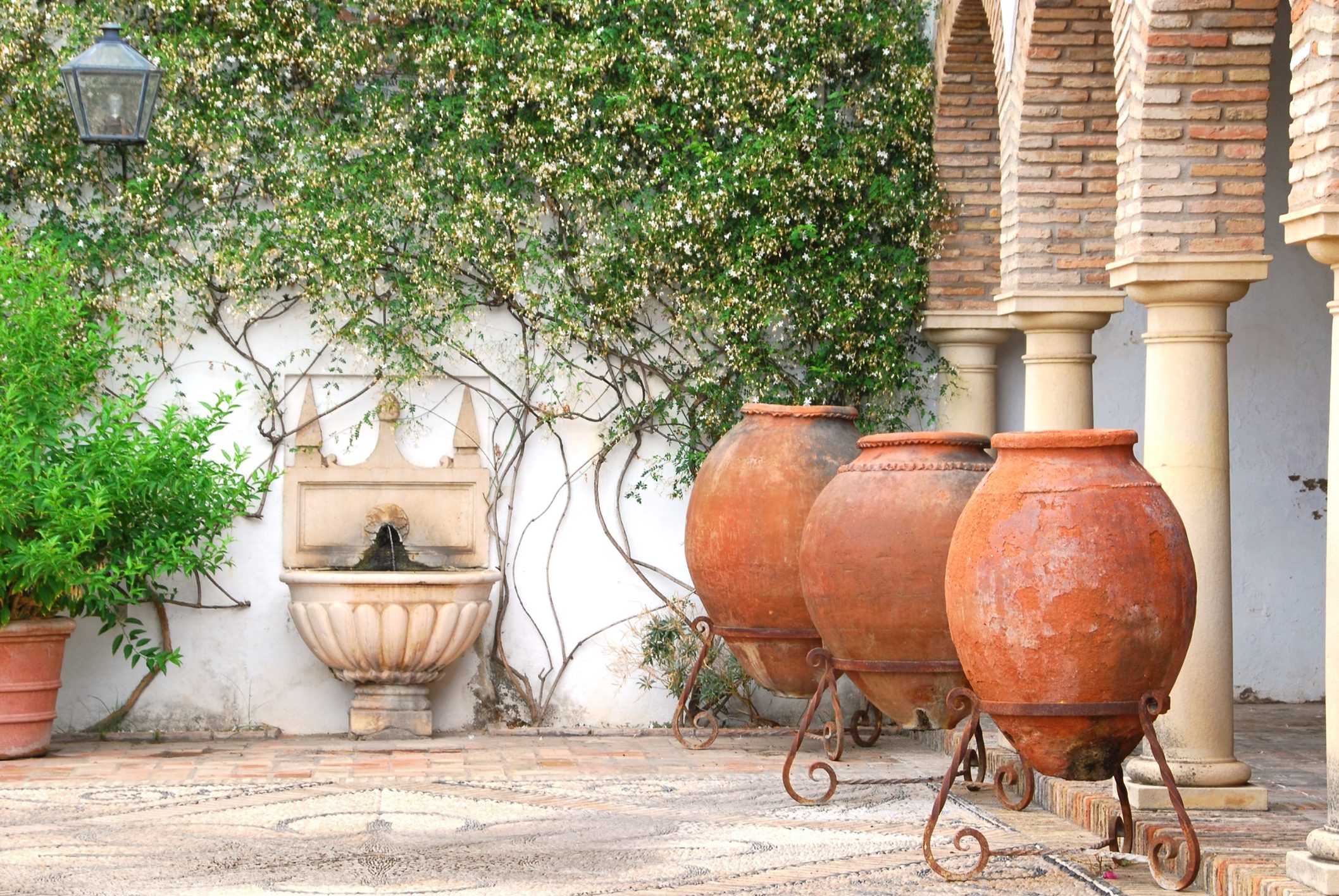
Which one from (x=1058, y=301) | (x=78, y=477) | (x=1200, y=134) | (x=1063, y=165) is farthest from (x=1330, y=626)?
(x=78, y=477)

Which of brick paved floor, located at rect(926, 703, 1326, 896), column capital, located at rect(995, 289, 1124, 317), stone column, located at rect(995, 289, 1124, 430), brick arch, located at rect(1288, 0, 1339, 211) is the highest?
brick arch, located at rect(1288, 0, 1339, 211)

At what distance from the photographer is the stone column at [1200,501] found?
5.56m

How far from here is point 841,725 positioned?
596 cm

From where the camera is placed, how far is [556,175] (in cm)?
815

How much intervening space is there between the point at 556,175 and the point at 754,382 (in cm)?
142

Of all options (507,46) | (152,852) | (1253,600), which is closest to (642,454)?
(507,46)

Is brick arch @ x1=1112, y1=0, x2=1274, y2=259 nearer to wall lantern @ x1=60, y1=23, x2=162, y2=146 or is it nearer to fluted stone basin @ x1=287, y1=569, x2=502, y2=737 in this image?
fluted stone basin @ x1=287, y1=569, x2=502, y2=737

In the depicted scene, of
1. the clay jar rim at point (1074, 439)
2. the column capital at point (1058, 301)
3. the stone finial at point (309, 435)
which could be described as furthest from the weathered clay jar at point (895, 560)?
the stone finial at point (309, 435)

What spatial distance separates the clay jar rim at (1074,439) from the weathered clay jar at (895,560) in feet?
3.00

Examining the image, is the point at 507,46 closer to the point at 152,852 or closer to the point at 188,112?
the point at 188,112

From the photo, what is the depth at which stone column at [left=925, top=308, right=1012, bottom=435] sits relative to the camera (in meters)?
8.28

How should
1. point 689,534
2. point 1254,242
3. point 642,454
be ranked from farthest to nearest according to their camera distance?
1. point 642,454
2. point 689,534
3. point 1254,242

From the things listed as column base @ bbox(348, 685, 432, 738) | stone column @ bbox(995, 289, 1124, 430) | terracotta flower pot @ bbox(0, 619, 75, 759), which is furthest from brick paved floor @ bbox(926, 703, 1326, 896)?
terracotta flower pot @ bbox(0, 619, 75, 759)

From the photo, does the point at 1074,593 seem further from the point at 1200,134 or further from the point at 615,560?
the point at 615,560
